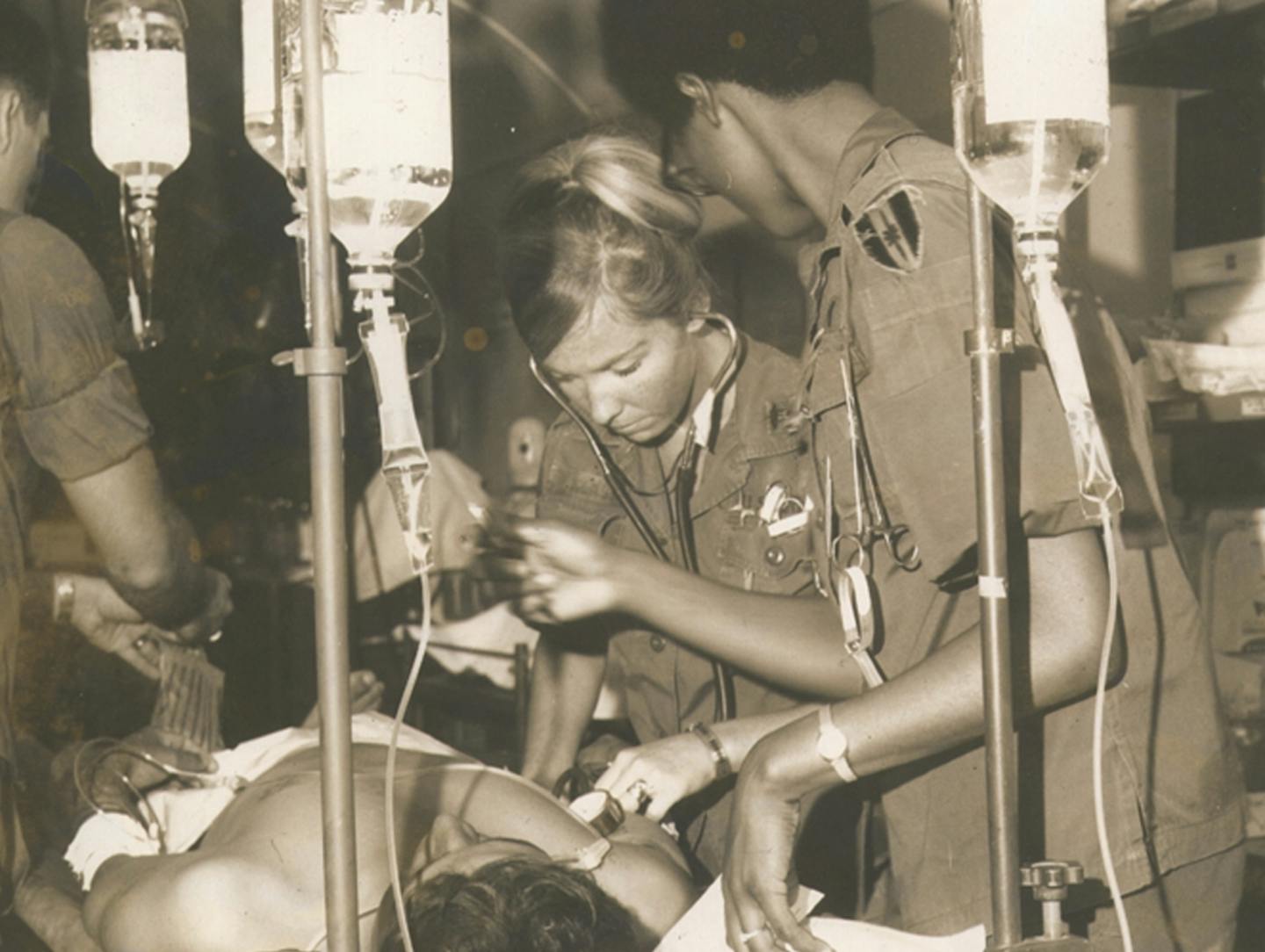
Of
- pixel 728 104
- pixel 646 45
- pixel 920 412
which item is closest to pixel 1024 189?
pixel 920 412

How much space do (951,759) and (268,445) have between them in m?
1.25

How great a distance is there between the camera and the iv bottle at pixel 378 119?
2.93 ft

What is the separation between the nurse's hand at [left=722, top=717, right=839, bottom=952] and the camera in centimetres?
107

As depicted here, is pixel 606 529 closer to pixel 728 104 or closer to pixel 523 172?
pixel 523 172

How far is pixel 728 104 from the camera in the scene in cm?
133

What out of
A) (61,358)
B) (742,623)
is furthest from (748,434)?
(61,358)

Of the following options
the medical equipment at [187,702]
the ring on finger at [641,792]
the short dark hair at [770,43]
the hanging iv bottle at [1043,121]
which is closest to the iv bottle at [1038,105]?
the hanging iv bottle at [1043,121]

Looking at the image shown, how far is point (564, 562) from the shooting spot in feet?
4.51

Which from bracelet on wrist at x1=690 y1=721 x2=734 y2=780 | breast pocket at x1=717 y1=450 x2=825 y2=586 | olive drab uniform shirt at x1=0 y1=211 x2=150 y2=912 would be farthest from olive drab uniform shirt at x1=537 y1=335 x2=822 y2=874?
olive drab uniform shirt at x1=0 y1=211 x2=150 y2=912

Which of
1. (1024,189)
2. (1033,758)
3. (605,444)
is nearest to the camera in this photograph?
(1024,189)

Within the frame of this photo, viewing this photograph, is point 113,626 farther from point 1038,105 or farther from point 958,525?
point 1038,105

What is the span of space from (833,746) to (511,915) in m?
0.32

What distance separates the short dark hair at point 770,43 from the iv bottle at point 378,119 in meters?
0.46

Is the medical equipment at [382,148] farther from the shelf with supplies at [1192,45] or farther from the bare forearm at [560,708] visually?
the shelf with supplies at [1192,45]
